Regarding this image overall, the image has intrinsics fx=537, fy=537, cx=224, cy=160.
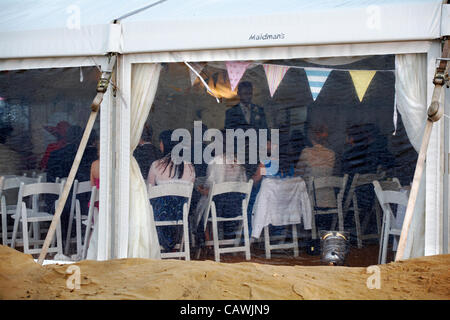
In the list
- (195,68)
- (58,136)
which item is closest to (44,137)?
(58,136)

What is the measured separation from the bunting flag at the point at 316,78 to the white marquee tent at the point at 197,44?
0.12m

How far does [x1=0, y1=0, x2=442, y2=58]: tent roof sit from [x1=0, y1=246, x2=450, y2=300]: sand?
2304 millimetres

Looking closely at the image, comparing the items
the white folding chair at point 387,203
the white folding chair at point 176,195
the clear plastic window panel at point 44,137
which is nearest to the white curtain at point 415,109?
the white folding chair at point 387,203

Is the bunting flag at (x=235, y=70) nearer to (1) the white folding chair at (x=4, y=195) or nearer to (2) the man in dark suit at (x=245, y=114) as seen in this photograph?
(2) the man in dark suit at (x=245, y=114)

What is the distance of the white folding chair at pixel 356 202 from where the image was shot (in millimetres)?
5062

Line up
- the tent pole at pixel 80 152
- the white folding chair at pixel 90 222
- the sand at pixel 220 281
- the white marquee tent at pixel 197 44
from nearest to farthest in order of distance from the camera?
1. the sand at pixel 220 281
2. the tent pole at pixel 80 152
3. the white marquee tent at pixel 197 44
4. the white folding chair at pixel 90 222

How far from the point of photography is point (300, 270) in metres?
3.41

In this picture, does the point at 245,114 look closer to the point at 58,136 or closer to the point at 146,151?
the point at 146,151

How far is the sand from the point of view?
2.80 metres

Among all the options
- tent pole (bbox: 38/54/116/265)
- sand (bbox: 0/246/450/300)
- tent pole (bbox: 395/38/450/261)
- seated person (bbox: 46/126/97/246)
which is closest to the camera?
sand (bbox: 0/246/450/300)

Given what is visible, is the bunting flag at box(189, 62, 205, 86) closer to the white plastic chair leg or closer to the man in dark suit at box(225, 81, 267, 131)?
the man in dark suit at box(225, 81, 267, 131)

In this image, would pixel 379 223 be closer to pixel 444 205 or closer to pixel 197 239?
pixel 444 205

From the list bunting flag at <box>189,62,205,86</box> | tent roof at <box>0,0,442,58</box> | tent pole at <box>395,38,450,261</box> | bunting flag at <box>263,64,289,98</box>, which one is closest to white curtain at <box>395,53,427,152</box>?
tent roof at <box>0,0,442,58</box>
